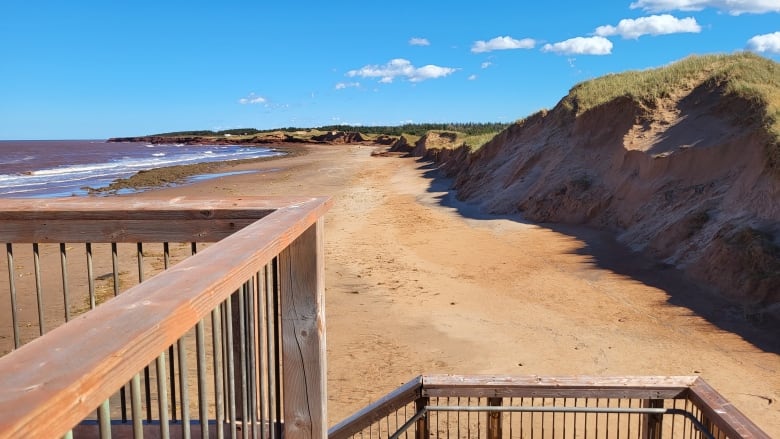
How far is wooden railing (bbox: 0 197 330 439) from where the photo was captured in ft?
3.08

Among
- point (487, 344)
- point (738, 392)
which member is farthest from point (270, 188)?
point (738, 392)

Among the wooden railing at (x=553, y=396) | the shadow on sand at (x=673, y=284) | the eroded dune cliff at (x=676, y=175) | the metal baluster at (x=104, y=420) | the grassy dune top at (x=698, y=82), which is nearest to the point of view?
the metal baluster at (x=104, y=420)

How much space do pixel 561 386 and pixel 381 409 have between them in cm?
119

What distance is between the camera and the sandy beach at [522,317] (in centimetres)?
702

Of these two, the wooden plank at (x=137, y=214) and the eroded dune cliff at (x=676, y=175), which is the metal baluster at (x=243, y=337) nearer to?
the wooden plank at (x=137, y=214)

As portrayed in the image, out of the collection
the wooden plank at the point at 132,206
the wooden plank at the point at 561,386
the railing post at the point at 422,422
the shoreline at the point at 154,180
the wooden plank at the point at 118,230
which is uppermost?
the wooden plank at the point at 132,206

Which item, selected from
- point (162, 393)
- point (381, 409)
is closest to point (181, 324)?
point (162, 393)

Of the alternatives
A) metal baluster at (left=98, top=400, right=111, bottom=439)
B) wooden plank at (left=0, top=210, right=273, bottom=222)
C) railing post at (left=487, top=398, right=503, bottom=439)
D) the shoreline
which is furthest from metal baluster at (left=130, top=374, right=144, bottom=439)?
the shoreline

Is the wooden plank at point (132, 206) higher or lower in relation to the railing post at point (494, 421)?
higher

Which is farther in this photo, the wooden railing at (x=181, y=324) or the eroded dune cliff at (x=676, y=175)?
the eroded dune cliff at (x=676, y=175)

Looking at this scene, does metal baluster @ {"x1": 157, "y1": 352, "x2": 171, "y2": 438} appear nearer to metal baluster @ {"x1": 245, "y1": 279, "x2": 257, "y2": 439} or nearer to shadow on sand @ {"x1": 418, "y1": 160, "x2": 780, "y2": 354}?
metal baluster @ {"x1": 245, "y1": 279, "x2": 257, "y2": 439}

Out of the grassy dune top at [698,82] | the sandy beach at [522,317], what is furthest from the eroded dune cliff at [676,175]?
the sandy beach at [522,317]

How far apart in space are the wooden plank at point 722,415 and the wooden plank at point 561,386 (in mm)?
82

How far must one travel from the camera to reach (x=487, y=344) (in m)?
7.90
